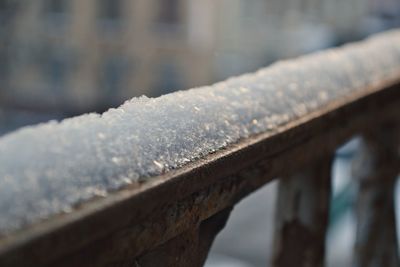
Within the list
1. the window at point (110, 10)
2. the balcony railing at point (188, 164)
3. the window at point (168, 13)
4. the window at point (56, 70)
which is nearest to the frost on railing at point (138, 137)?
the balcony railing at point (188, 164)

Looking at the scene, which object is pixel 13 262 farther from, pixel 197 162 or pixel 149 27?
pixel 149 27

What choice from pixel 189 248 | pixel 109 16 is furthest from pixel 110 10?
pixel 189 248

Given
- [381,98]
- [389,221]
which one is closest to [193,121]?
[381,98]

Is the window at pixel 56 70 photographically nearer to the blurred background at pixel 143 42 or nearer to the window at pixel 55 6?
the blurred background at pixel 143 42

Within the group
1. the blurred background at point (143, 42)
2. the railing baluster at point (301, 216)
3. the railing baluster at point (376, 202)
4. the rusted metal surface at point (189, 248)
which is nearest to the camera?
the rusted metal surface at point (189, 248)

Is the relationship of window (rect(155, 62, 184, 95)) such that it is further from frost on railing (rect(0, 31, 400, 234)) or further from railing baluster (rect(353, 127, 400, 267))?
frost on railing (rect(0, 31, 400, 234))

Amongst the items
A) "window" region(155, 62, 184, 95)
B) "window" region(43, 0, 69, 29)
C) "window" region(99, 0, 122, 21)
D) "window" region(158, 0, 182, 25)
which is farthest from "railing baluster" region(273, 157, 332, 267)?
"window" region(43, 0, 69, 29)

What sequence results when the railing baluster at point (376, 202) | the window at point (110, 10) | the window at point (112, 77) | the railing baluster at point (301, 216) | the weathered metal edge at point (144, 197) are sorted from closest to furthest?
1. the weathered metal edge at point (144, 197)
2. the railing baluster at point (301, 216)
3. the railing baluster at point (376, 202)
4. the window at point (110, 10)
5. the window at point (112, 77)
